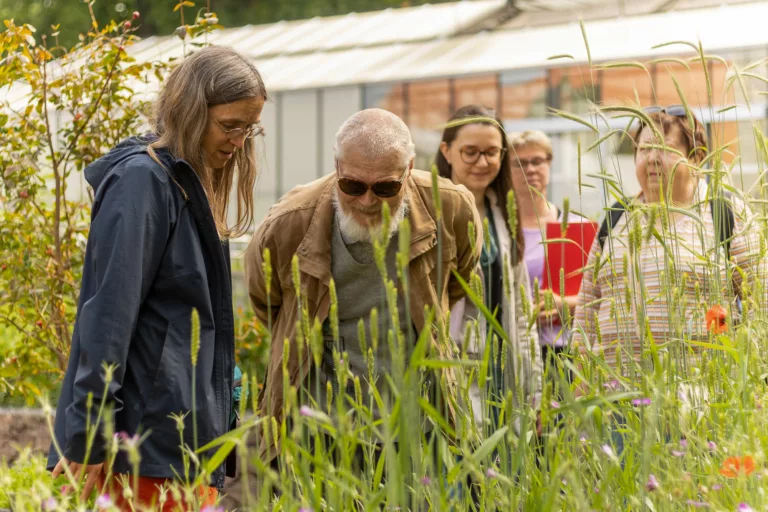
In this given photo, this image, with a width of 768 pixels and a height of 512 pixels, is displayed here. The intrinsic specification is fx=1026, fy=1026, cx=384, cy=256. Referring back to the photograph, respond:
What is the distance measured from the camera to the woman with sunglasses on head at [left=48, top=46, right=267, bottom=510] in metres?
2.04

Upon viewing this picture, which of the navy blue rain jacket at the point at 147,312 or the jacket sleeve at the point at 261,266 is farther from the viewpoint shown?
the jacket sleeve at the point at 261,266

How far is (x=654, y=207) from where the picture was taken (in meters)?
1.72

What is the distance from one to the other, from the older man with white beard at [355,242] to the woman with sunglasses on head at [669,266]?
411 mm

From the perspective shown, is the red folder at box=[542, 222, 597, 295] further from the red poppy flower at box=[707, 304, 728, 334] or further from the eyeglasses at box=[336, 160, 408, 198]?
the red poppy flower at box=[707, 304, 728, 334]

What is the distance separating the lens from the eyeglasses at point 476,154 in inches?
138

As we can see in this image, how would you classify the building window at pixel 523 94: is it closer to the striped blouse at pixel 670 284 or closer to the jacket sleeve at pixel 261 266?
the striped blouse at pixel 670 284

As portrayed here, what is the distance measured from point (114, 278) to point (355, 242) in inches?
35.0

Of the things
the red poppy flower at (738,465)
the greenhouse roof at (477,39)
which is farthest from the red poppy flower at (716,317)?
the greenhouse roof at (477,39)

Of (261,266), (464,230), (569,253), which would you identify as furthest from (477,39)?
(261,266)

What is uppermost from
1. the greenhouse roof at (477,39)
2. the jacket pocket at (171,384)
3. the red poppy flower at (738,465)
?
the greenhouse roof at (477,39)

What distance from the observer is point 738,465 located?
1313 mm

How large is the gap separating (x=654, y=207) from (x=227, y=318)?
3.38 feet

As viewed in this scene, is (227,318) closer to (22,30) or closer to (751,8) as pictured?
(22,30)

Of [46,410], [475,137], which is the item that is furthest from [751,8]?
[46,410]
